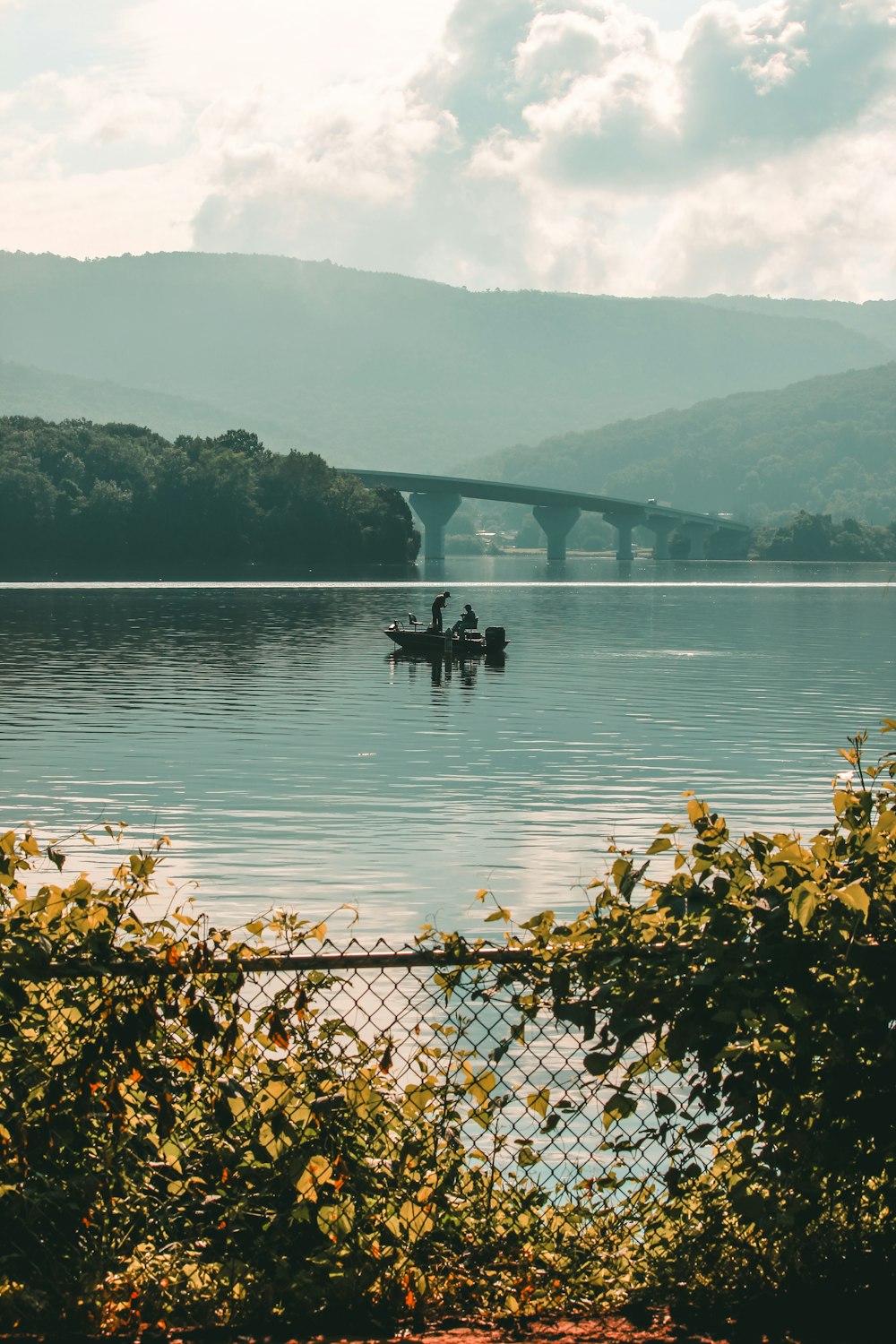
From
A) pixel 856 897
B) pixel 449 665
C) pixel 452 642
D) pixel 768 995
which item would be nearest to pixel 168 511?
pixel 452 642

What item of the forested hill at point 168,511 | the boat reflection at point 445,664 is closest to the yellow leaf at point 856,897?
the boat reflection at point 445,664

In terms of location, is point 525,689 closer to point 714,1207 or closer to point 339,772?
point 339,772

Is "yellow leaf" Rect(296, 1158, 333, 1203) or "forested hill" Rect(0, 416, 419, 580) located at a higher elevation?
"forested hill" Rect(0, 416, 419, 580)

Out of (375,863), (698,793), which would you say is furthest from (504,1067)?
(698,793)

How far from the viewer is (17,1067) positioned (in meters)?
6.23

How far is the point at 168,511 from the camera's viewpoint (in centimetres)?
18288

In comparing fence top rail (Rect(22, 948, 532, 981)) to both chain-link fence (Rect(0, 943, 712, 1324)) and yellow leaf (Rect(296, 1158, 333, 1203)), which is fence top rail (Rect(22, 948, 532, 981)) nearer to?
chain-link fence (Rect(0, 943, 712, 1324))

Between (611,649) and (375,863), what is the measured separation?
54.9m

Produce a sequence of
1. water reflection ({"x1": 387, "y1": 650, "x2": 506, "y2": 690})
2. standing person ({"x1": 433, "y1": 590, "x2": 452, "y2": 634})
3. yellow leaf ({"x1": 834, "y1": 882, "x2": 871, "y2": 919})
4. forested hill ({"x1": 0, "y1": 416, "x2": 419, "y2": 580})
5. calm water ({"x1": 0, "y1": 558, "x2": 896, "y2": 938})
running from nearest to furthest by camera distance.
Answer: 1. yellow leaf ({"x1": 834, "y1": 882, "x2": 871, "y2": 919})
2. calm water ({"x1": 0, "y1": 558, "x2": 896, "y2": 938})
3. water reflection ({"x1": 387, "y1": 650, "x2": 506, "y2": 690})
4. standing person ({"x1": 433, "y1": 590, "x2": 452, "y2": 634})
5. forested hill ({"x1": 0, "y1": 416, "x2": 419, "y2": 580})

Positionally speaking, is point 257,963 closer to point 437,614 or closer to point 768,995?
point 768,995

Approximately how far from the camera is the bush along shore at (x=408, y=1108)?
20.2ft

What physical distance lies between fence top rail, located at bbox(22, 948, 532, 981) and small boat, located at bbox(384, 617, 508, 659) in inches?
2397

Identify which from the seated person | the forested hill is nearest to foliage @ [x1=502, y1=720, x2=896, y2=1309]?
the seated person

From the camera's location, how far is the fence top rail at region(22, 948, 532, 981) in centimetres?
618
